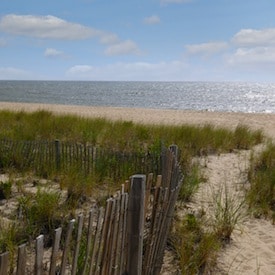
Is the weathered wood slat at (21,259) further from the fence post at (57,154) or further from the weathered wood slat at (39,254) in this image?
the fence post at (57,154)

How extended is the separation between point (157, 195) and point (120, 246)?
61 cm

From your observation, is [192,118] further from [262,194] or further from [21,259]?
[21,259]

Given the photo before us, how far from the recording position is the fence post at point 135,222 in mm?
2433

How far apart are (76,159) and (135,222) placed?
3.66m

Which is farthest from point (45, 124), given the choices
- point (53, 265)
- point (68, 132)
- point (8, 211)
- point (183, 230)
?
point (53, 265)

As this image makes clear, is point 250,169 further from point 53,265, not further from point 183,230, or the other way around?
point 53,265

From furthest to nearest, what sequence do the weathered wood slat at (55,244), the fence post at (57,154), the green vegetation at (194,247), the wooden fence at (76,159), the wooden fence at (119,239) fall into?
1. the fence post at (57,154)
2. the wooden fence at (76,159)
3. the green vegetation at (194,247)
4. the wooden fence at (119,239)
5. the weathered wood slat at (55,244)

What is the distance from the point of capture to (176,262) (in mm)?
3529

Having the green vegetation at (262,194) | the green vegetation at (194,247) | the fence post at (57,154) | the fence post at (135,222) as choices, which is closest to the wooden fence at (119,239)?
the fence post at (135,222)

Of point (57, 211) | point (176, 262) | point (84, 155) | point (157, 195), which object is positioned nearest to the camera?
point (157, 195)

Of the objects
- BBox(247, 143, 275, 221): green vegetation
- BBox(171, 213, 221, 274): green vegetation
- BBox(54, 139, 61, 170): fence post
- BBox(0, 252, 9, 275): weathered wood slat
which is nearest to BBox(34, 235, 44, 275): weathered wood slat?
BBox(0, 252, 9, 275): weathered wood slat

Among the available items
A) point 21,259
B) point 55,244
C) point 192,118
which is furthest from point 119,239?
point 192,118

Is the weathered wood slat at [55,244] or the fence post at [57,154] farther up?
the weathered wood slat at [55,244]

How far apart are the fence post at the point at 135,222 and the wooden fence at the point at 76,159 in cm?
311
